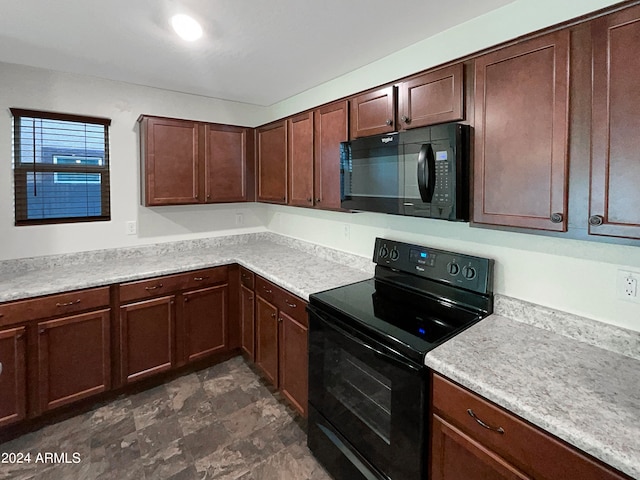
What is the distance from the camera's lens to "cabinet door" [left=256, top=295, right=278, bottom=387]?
2.47m

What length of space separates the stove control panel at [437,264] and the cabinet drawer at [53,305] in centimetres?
190

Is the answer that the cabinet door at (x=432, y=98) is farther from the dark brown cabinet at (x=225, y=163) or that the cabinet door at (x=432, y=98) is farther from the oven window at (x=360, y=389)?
the dark brown cabinet at (x=225, y=163)

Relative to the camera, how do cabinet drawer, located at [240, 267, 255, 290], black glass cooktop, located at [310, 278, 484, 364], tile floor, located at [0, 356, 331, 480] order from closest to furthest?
black glass cooktop, located at [310, 278, 484, 364] → tile floor, located at [0, 356, 331, 480] → cabinet drawer, located at [240, 267, 255, 290]

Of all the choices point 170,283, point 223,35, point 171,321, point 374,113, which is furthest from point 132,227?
point 374,113

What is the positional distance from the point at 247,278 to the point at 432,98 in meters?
1.92

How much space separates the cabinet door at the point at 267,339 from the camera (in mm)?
2467

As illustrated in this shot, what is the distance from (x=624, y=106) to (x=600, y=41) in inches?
9.2

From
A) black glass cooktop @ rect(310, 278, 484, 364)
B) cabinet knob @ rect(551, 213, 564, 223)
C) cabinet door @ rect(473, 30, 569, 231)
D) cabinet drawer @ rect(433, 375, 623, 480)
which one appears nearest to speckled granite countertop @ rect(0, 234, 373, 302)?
black glass cooktop @ rect(310, 278, 484, 364)

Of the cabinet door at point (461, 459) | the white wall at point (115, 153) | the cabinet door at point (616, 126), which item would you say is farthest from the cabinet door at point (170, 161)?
the cabinet door at point (616, 126)

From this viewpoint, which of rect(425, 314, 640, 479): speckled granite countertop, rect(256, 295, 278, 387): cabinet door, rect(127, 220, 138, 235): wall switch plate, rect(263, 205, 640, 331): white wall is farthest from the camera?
rect(127, 220, 138, 235): wall switch plate

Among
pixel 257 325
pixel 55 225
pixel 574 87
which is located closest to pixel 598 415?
pixel 574 87

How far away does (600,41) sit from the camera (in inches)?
43.8

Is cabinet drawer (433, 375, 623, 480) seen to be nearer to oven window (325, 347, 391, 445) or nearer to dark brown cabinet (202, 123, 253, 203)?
oven window (325, 347, 391, 445)

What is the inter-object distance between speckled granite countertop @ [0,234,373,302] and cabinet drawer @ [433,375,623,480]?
100 centimetres
